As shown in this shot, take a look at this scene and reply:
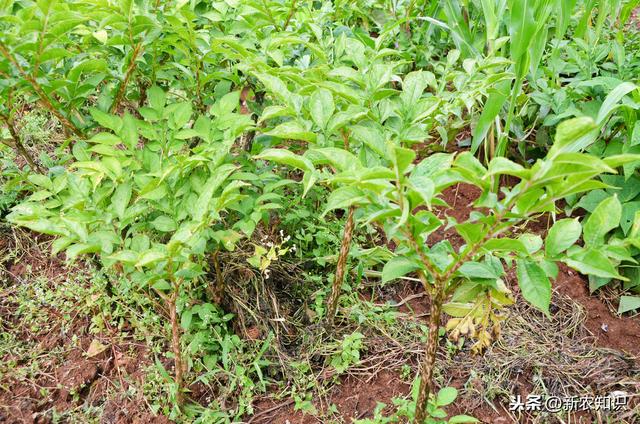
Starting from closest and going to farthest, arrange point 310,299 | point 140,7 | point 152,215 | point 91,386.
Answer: point 140,7, point 152,215, point 91,386, point 310,299

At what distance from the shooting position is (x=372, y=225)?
88.3 inches

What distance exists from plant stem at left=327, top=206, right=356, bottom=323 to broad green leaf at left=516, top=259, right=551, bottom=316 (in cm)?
49

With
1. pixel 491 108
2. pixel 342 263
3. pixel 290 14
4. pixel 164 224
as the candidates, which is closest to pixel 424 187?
pixel 342 263

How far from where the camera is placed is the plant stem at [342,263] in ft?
4.93

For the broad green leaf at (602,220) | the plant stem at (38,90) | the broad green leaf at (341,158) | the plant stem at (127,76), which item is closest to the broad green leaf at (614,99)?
the broad green leaf at (602,220)

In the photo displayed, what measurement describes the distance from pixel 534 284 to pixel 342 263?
64cm

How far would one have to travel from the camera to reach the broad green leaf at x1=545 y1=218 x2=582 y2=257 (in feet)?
3.39

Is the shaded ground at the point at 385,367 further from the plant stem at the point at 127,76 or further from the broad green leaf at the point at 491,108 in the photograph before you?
the plant stem at the point at 127,76

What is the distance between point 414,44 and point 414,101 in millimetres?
1554

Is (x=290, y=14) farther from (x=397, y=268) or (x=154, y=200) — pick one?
(x=397, y=268)

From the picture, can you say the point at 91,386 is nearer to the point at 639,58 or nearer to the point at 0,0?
the point at 0,0

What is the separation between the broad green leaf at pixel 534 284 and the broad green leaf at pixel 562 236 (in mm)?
46

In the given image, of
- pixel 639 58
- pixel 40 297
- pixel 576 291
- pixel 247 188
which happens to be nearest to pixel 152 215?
pixel 247 188

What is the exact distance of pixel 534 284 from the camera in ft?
3.51
